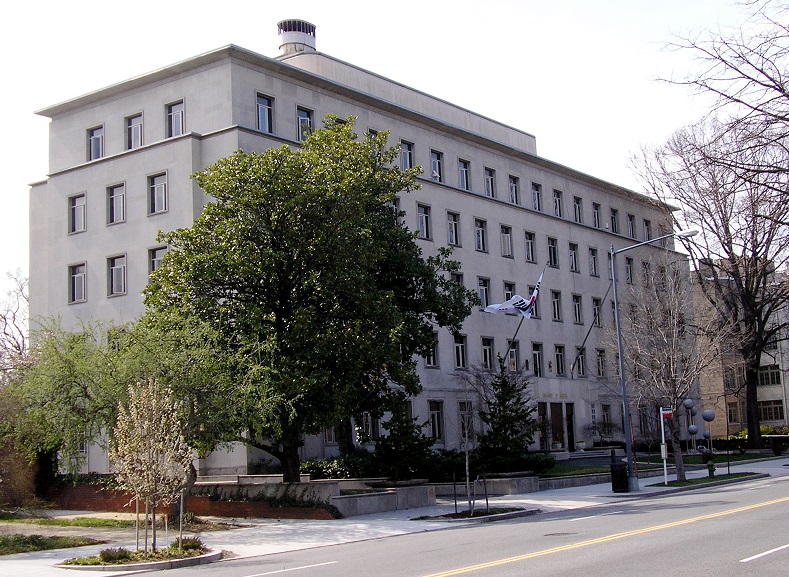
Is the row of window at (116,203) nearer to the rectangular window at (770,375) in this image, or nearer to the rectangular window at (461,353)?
the rectangular window at (461,353)

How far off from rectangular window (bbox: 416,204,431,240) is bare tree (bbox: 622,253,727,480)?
12.5 m

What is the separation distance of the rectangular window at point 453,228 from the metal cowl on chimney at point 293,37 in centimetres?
1270

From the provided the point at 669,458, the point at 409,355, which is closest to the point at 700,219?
the point at 669,458

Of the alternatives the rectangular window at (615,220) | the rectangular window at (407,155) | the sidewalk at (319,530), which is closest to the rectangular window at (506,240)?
the rectangular window at (407,155)

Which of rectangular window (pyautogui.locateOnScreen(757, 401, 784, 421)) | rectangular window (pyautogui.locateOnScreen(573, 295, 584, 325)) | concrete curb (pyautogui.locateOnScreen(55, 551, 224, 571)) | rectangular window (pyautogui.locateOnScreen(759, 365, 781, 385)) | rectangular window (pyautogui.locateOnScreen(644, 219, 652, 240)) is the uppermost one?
rectangular window (pyautogui.locateOnScreen(644, 219, 652, 240))

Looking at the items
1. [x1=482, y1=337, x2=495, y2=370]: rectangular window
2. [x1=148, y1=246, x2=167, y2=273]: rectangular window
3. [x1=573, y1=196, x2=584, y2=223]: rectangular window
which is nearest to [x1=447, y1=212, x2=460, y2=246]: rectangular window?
[x1=482, y1=337, x2=495, y2=370]: rectangular window

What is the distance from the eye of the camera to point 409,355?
3469 centimetres

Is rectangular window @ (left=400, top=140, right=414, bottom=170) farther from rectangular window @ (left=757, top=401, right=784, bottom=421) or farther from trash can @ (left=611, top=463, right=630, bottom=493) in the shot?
rectangular window @ (left=757, top=401, right=784, bottom=421)

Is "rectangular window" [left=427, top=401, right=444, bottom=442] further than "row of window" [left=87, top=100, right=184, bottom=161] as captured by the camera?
Yes

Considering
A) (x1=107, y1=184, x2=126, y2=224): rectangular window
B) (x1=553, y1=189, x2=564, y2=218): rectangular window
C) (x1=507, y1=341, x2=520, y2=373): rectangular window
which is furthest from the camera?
(x1=553, y1=189, x2=564, y2=218): rectangular window

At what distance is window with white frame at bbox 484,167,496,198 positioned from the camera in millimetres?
58250

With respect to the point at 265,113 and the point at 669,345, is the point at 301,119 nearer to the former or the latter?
the point at 265,113

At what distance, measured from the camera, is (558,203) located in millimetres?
64562

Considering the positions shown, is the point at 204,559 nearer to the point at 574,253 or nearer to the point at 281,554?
the point at 281,554
